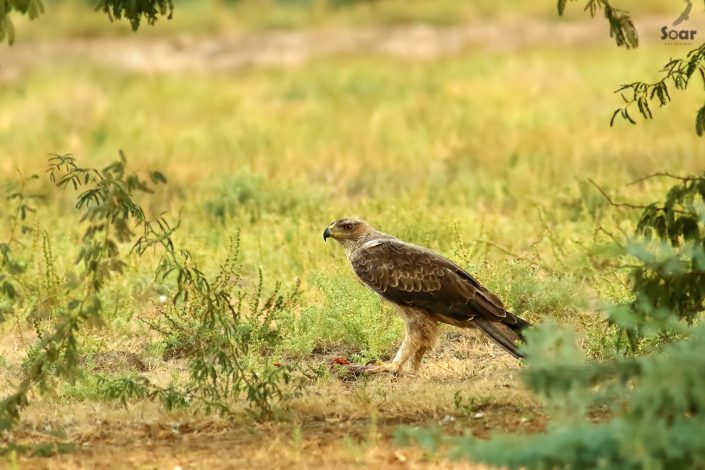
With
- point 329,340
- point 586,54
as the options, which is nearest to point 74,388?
point 329,340

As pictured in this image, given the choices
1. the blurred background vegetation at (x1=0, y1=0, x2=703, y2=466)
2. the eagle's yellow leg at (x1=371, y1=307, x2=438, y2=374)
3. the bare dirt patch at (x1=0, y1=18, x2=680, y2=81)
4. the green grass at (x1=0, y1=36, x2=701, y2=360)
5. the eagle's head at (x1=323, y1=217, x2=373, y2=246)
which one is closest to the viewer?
the eagle's yellow leg at (x1=371, y1=307, x2=438, y2=374)

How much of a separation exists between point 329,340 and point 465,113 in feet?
29.8

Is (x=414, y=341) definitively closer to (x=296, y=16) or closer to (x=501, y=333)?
(x=501, y=333)

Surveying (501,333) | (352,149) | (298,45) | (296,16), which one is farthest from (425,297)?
(296,16)

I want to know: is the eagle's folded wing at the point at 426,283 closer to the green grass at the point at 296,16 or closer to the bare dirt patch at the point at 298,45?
the bare dirt patch at the point at 298,45

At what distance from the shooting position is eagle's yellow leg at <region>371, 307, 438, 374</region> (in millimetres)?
8492

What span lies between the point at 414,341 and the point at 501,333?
1.88ft

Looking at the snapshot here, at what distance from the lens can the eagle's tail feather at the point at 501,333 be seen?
8.12 metres

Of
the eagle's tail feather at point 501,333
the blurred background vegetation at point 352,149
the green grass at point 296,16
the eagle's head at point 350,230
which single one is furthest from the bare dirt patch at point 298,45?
the eagle's tail feather at point 501,333

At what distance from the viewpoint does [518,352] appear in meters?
7.95

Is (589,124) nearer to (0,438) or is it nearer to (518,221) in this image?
(518,221)

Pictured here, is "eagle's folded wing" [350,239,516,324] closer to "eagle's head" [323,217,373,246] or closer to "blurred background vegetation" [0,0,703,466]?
"eagle's head" [323,217,373,246]

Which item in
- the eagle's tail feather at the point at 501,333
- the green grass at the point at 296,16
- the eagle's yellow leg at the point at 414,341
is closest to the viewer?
the eagle's tail feather at the point at 501,333

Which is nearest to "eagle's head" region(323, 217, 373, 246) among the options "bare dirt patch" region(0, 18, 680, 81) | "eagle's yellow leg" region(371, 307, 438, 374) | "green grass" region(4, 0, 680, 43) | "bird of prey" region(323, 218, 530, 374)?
"bird of prey" region(323, 218, 530, 374)
